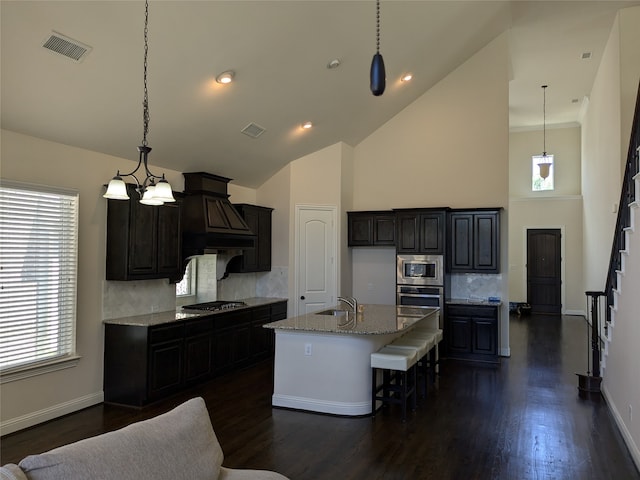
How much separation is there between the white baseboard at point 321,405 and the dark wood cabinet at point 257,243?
2731 mm

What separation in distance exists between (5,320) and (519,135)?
13.2 m

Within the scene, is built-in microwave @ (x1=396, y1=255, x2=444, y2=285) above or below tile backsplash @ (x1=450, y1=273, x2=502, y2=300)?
above

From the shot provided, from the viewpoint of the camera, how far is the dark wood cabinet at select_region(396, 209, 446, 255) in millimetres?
7676

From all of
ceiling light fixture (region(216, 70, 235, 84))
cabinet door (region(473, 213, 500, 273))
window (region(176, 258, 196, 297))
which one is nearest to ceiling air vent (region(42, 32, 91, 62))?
ceiling light fixture (region(216, 70, 235, 84))

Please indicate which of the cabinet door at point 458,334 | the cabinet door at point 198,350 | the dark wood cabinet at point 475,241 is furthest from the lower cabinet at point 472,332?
the cabinet door at point 198,350

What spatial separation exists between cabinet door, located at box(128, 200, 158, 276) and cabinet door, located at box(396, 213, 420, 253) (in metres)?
4.01

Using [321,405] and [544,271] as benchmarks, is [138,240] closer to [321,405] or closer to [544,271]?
[321,405]

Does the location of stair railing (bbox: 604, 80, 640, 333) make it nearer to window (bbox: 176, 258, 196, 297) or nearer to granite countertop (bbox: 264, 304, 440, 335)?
granite countertop (bbox: 264, 304, 440, 335)

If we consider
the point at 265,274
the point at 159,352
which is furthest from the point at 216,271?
the point at 159,352

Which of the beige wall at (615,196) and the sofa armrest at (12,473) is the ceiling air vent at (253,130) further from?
the sofa armrest at (12,473)

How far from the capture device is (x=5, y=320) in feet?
14.1

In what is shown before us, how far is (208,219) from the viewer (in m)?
6.33

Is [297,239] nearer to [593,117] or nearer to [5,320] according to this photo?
[5,320]

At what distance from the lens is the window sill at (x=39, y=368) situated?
4.30 m
